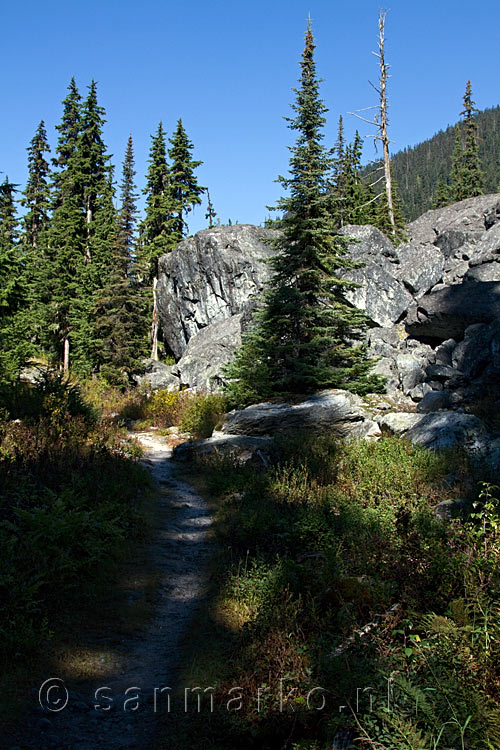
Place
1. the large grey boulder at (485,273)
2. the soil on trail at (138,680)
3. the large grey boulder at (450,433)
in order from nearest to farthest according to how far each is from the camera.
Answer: the soil on trail at (138,680)
the large grey boulder at (450,433)
the large grey boulder at (485,273)

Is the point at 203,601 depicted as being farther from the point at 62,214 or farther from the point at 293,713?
the point at 62,214

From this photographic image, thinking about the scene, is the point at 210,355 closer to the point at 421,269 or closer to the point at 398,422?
the point at 421,269

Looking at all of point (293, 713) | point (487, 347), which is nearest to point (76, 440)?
point (293, 713)

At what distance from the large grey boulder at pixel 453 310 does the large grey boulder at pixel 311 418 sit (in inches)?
278

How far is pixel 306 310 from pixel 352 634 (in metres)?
11.8

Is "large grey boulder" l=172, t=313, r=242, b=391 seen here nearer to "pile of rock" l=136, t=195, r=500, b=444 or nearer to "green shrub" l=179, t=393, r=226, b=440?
"pile of rock" l=136, t=195, r=500, b=444

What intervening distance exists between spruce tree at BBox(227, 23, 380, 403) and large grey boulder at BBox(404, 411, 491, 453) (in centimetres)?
381

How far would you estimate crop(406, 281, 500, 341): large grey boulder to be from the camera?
57.8ft

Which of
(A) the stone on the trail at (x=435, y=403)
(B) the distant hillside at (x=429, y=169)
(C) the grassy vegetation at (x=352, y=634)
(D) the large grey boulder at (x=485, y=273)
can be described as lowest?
(C) the grassy vegetation at (x=352, y=634)

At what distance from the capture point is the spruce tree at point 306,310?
15367 mm

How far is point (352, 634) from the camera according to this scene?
4551mm

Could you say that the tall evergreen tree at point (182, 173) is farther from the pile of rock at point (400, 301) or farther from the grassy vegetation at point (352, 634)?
the grassy vegetation at point (352, 634)

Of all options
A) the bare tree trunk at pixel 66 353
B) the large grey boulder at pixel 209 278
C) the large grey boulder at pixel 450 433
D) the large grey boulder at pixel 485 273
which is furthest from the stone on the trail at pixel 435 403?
the bare tree trunk at pixel 66 353

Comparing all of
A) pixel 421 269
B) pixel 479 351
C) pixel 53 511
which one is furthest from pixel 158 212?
pixel 53 511
